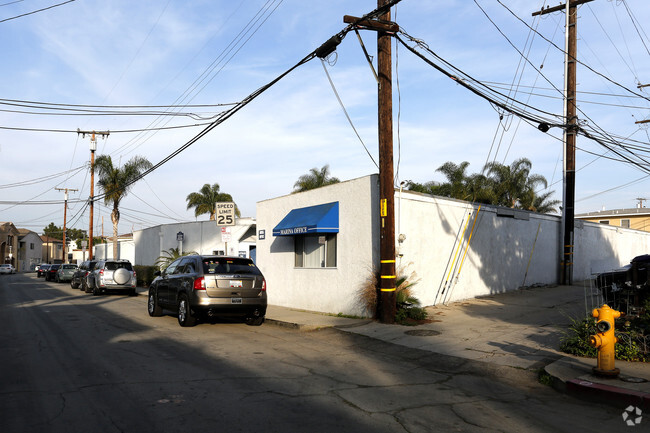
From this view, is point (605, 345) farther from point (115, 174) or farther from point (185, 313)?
point (115, 174)

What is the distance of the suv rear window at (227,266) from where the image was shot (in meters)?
12.0

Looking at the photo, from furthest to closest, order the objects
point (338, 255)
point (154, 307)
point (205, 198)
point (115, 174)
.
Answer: point (205, 198) → point (115, 174) → point (154, 307) → point (338, 255)

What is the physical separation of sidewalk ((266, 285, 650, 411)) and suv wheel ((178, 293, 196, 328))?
2225mm

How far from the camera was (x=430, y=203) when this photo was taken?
14.5 m

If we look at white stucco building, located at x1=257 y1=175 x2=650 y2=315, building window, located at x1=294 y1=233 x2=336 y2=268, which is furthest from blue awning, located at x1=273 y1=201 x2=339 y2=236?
building window, located at x1=294 y1=233 x2=336 y2=268

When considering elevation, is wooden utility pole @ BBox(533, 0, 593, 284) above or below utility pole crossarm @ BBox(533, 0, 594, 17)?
below

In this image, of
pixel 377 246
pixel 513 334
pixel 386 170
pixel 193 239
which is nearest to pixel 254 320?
pixel 377 246

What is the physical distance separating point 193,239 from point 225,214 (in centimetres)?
1453

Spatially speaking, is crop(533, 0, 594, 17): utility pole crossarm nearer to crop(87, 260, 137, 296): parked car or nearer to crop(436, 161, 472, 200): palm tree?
crop(436, 161, 472, 200): palm tree

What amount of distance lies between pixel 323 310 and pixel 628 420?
33.1ft

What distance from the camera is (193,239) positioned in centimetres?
3014

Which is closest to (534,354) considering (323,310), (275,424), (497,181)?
(275,424)

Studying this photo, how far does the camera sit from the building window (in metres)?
14.9

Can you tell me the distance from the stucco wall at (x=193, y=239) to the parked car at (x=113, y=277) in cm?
490
